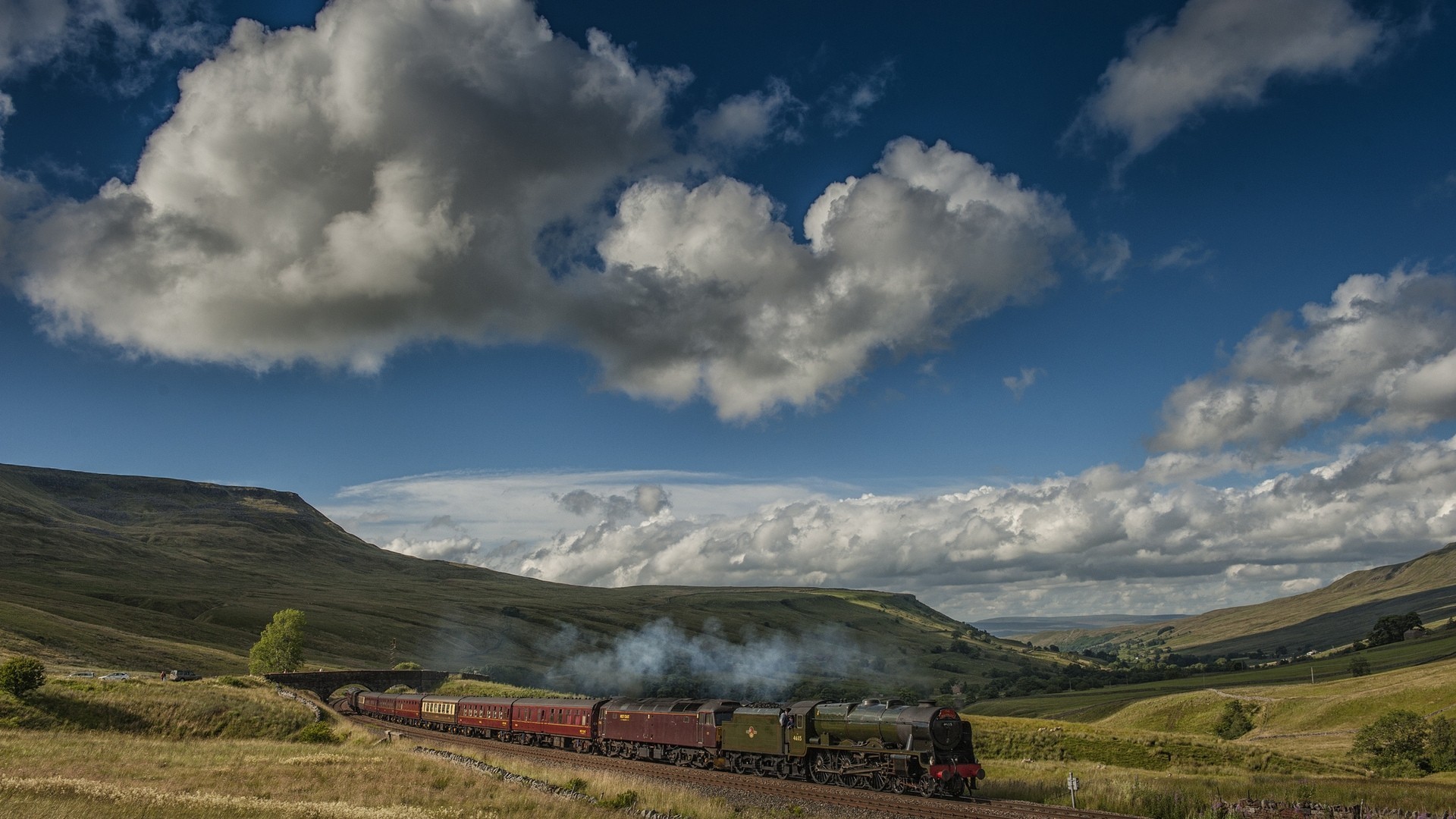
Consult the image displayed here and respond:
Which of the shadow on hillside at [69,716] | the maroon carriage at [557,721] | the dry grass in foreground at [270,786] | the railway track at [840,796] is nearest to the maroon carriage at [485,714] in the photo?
the maroon carriage at [557,721]

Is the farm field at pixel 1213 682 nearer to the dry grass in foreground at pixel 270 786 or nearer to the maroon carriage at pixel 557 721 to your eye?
the maroon carriage at pixel 557 721

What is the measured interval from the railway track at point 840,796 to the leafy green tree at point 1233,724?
9026cm

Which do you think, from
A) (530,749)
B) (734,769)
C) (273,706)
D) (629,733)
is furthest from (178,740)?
(734,769)

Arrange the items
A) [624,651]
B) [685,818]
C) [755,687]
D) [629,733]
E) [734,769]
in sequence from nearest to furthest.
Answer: [685,818] → [734,769] → [629,733] → [755,687] → [624,651]

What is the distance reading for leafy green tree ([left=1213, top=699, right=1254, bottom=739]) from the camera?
104188 millimetres

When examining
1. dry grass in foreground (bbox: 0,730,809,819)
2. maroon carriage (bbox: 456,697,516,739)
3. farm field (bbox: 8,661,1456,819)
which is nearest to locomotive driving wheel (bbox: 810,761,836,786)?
farm field (bbox: 8,661,1456,819)

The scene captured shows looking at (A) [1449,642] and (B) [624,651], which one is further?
(B) [624,651]

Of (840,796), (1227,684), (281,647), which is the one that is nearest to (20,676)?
(840,796)

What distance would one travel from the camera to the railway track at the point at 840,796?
1068 inches

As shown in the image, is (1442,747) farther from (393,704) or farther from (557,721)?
(393,704)

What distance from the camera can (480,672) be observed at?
440ft

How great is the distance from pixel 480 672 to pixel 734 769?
10489cm

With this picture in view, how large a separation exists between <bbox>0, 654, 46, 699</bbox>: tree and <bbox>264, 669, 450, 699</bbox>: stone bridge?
3840 cm

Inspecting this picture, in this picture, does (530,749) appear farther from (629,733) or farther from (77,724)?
(77,724)
